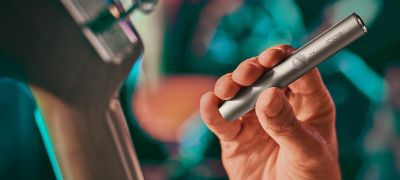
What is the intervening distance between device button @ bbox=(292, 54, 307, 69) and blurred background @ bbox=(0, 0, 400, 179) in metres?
0.26

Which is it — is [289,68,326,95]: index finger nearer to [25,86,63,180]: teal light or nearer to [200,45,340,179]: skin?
[200,45,340,179]: skin

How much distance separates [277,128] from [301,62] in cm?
6

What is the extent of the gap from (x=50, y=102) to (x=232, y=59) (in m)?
0.23

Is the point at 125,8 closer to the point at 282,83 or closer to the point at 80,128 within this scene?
the point at 80,128

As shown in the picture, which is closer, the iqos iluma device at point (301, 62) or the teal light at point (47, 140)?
the iqos iluma device at point (301, 62)

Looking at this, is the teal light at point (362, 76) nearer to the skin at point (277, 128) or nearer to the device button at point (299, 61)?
the skin at point (277, 128)

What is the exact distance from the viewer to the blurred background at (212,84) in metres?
0.57

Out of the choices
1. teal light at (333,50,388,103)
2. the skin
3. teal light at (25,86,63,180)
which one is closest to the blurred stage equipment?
teal light at (25,86,63,180)

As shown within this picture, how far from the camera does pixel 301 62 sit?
0.33 m

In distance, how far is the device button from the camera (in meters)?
0.33

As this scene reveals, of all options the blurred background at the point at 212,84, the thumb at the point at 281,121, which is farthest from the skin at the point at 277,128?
the blurred background at the point at 212,84

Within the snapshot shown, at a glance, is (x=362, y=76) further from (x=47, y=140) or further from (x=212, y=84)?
(x=47, y=140)

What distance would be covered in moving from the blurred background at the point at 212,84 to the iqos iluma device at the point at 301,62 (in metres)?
0.23

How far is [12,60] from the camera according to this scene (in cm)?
54
